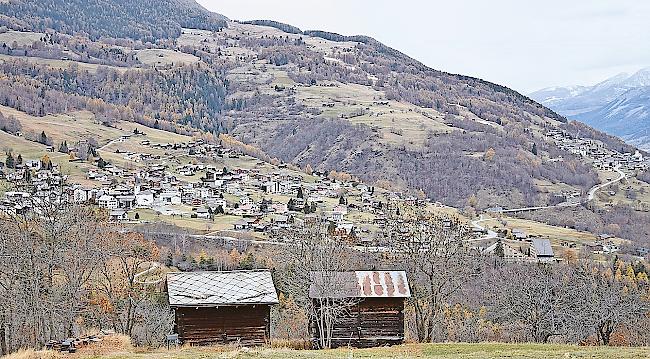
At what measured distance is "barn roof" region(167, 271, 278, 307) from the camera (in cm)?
3500

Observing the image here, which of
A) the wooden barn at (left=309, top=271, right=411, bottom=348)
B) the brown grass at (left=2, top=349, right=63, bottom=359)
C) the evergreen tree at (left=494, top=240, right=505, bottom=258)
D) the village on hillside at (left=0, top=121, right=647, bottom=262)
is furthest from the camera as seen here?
the village on hillside at (left=0, top=121, right=647, bottom=262)

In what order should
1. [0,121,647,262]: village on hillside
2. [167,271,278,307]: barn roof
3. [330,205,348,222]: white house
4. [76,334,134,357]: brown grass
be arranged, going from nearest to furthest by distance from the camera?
[76,334,134,357]: brown grass < [167,271,278,307]: barn roof < [0,121,647,262]: village on hillside < [330,205,348,222]: white house

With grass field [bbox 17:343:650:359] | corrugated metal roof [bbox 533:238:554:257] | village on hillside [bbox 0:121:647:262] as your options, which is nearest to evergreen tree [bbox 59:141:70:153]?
village on hillside [bbox 0:121:647:262]

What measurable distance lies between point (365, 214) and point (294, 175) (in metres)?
45.6

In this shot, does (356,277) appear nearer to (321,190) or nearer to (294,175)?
(321,190)

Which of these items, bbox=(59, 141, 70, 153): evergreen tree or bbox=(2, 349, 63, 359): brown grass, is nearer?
bbox=(2, 349, 63, 359): brown grass

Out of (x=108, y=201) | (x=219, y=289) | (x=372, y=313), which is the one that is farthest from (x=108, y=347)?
(x=108, y=201)

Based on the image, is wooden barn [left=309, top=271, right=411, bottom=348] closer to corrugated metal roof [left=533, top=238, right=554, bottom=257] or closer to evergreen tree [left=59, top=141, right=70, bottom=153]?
corrugated metal roof [left=533, top=238, right=554, bottom=257]

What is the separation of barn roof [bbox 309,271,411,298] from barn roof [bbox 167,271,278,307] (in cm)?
250

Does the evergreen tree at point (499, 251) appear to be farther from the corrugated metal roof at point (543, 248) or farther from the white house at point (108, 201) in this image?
the white house at point (108, 201)

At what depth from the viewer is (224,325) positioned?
35656mm

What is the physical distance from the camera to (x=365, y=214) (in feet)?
449

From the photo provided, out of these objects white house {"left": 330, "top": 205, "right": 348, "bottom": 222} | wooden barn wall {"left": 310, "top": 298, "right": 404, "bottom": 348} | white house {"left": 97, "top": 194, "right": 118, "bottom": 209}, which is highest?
white house {"left": 97, "top": 194, "right": 118, "bottom": 209}

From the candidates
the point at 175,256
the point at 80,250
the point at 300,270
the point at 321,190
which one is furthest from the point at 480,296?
the point at 321,190
